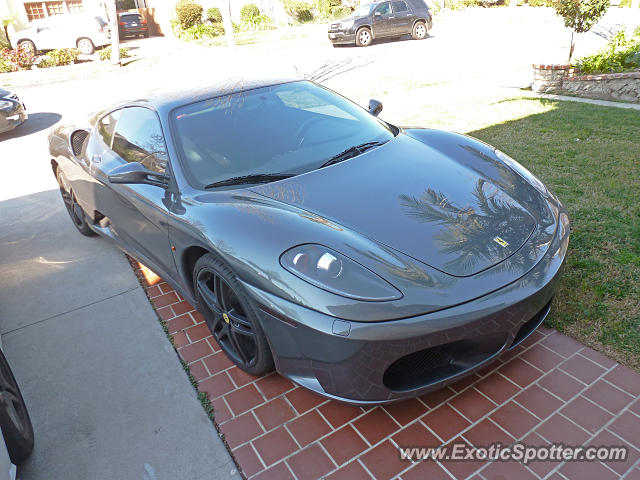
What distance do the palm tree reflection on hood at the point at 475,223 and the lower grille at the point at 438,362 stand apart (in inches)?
13.1

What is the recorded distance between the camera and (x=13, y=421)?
2.23m

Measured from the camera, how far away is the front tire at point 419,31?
17531 millimetres

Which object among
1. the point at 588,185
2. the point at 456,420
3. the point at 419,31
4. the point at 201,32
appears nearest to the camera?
the point at 456,420

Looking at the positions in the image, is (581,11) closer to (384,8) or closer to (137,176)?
(137,176)

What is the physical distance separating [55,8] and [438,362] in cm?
3307

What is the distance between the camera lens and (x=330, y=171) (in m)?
2.86

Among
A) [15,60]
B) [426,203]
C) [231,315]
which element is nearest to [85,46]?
[15,60]

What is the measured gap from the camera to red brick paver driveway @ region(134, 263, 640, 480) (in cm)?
215

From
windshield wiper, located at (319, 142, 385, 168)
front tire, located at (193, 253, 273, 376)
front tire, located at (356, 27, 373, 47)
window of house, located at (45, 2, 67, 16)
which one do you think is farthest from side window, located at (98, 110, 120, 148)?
window of house, located at (45, 2, 67, 16)

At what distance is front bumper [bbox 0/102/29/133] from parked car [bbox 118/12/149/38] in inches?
842

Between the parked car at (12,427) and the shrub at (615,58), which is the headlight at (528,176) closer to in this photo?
the parked car at (12,427)

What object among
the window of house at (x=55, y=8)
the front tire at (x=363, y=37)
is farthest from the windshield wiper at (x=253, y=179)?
the window of house at (x=55, y=8)

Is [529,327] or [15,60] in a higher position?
[15,60]

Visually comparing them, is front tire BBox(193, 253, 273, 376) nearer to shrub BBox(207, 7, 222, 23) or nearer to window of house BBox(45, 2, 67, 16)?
shrub BBox(207, 7, 222, 23)
